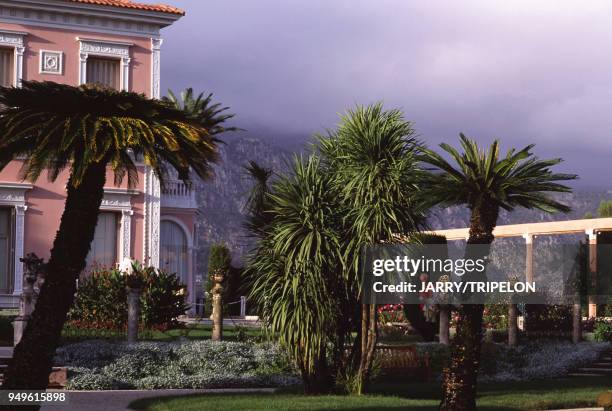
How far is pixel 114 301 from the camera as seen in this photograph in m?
26.1

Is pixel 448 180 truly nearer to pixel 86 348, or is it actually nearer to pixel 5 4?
Result: pixel 86 348

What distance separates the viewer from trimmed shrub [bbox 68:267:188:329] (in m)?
26.1

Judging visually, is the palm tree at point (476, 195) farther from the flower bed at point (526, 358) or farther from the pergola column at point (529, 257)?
the pergola column at point (529, 257)

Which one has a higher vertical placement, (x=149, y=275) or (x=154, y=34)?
(x=154, y=34)

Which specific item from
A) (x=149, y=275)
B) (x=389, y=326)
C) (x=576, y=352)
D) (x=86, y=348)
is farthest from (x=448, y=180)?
(x=389, y=326)

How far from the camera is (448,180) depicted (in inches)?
553

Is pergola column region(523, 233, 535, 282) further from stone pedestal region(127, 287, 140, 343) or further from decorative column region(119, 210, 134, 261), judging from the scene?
stone pedestal region(127, 287, 140, 343)

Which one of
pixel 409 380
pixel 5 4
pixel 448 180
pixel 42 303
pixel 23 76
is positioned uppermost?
pixel 5 4

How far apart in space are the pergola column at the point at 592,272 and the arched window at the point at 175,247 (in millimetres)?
13499

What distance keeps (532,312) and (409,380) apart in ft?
36.1

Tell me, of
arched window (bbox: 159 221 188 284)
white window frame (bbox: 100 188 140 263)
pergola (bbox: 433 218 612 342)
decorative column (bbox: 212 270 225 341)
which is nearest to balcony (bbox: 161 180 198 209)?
arched window (bbox: 159 221 188 284)

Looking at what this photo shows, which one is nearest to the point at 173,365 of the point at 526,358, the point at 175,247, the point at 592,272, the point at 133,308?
the point at 133,308

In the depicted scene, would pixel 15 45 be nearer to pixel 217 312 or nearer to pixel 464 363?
pixel 217 312

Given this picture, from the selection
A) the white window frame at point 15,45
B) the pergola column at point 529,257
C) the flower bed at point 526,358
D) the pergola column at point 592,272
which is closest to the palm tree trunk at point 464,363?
the flower bed at point 526,358
